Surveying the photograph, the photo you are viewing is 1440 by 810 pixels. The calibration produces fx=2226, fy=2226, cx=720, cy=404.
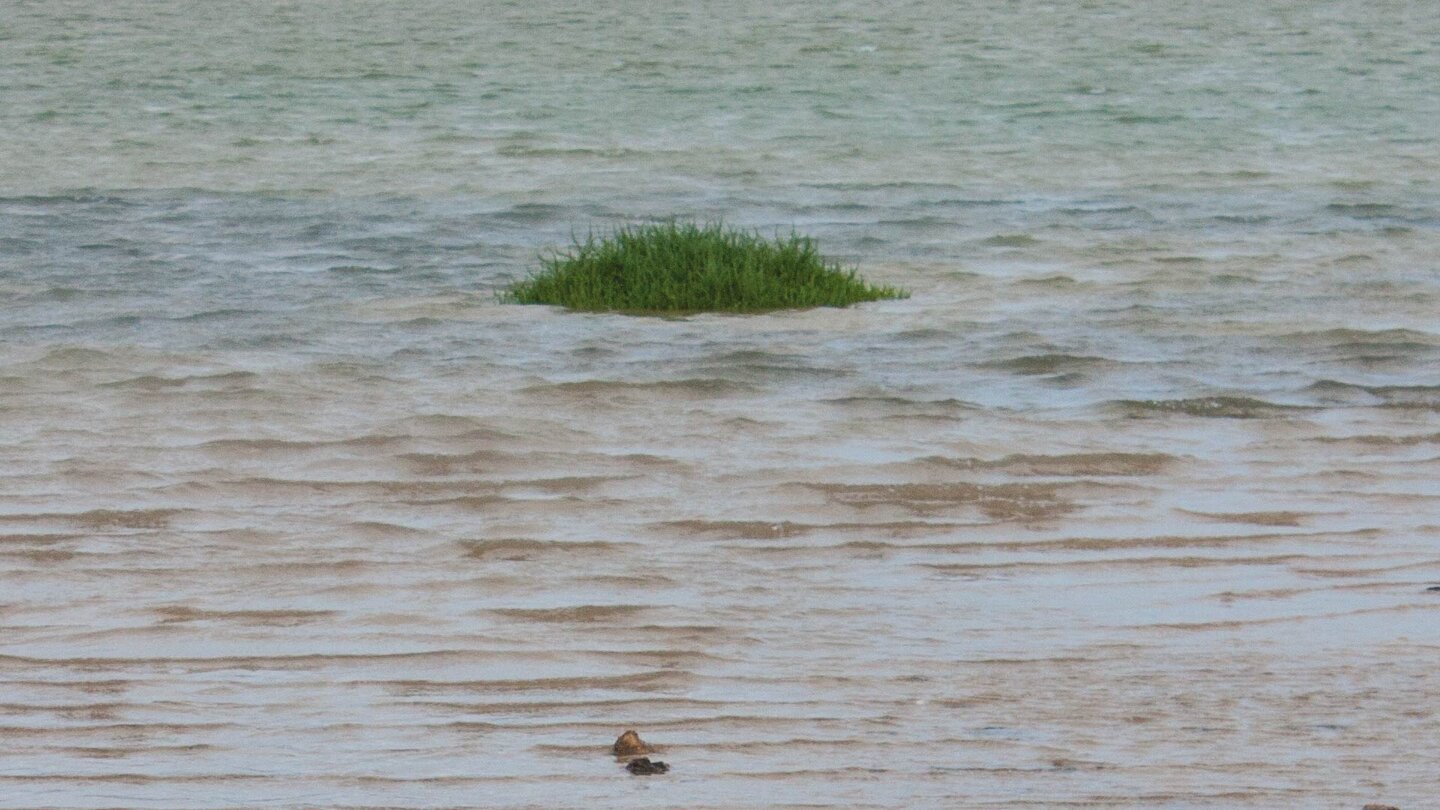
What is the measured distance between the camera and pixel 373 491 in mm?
7078

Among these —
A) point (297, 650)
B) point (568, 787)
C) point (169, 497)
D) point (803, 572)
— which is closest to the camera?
point (568, 787)

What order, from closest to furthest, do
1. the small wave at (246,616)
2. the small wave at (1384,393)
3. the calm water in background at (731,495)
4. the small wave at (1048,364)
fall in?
the calm water in background at (731,495)
the small wave at (246,616)
the small wave at (1384,393)
the small wave at (1048,364)

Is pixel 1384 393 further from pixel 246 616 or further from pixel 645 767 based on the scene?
pixel 645 767

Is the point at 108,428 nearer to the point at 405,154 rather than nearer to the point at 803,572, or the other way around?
the point at 803,572

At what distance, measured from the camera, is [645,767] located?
14.6 feet

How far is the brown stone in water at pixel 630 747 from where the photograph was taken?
4.54 m

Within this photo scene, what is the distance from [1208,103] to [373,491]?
17099mm

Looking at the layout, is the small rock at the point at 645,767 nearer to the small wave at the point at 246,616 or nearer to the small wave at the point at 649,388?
the small wave at the point at 246,616

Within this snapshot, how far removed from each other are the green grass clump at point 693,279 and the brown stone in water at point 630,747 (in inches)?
260

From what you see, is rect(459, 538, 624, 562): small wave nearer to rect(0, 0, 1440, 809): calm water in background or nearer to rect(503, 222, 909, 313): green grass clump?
rect(0, 0, 1440, 809): calm water in background

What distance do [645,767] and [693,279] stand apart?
6.90 meters

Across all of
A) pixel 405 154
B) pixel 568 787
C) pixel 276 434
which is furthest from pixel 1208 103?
pixel 568 787

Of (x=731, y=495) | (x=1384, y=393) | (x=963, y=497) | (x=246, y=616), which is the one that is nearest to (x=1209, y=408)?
(x=1384, y=393)

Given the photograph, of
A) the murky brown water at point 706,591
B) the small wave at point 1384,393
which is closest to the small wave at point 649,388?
the murky brown water at point 706,591
